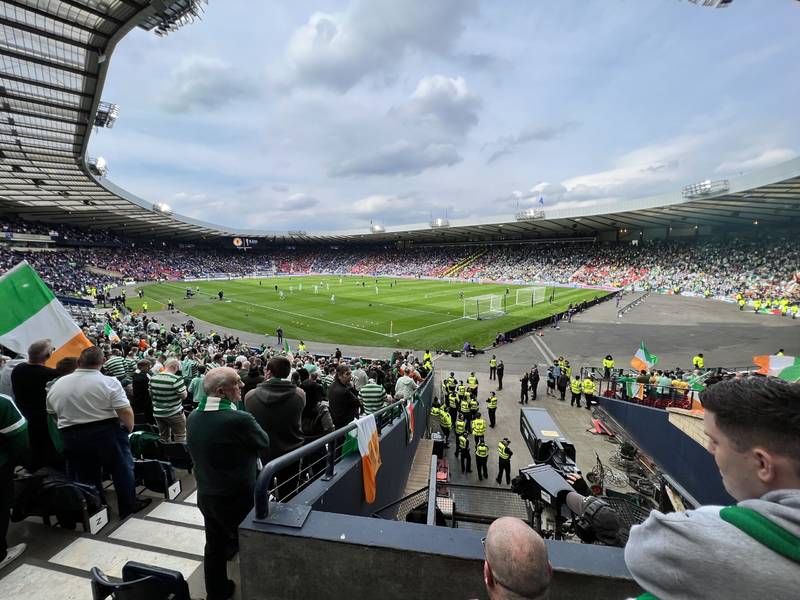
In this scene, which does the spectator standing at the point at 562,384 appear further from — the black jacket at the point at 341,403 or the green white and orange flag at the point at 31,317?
the green white and orange flag at the point at 31,317

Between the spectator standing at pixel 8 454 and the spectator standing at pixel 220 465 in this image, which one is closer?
the spectator standing at pixel 220 465

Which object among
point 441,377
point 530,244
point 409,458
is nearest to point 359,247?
point 530,244

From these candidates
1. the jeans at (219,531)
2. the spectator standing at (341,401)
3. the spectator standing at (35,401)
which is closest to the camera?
the jeans at (219,531)

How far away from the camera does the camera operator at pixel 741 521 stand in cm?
103

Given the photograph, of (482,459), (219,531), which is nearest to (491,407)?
(482,459)

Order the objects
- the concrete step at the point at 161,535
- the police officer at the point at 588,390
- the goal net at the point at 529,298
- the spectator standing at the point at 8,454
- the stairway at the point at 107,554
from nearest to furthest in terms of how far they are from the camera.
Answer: the stairway at the point at 107,554
the spectator standing at the point at 8,454
the concrete step at the point at 161,535
the police officer at the point at 588,390
the goal net at the point at 529,298

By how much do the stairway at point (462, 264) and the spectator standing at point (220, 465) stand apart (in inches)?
2855

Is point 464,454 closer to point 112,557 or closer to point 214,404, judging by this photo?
point 112,557

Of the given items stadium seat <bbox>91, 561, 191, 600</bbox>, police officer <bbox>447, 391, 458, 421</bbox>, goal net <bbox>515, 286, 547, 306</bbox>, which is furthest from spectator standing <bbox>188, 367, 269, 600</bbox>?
goal net <bbox>515, 286, 547, 306</bbox>

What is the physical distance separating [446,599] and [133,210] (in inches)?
2581

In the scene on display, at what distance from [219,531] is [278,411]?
1.23 metres

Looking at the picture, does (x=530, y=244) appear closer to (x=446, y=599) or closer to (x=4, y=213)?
(x=446, y=599)

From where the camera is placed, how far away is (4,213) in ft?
183

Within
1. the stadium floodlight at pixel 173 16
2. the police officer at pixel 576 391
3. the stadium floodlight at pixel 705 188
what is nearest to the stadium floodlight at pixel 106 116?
the stadium floodlight at pixel 173 16
